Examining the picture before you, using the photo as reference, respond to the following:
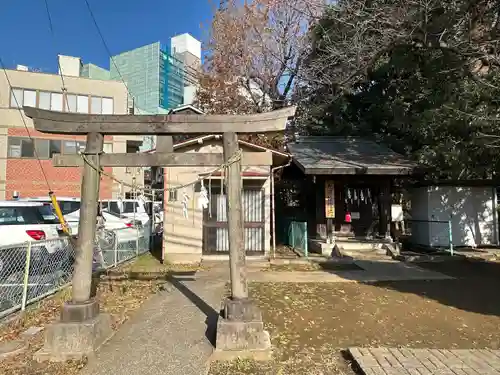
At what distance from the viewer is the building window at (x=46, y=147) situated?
88.0 ft

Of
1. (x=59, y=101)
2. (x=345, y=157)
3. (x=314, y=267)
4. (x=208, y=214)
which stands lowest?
(x=314, y=267)

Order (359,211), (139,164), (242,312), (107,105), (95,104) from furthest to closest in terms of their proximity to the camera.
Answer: (107,105) < (95,104) < (359,211) < (139,164) < (242,312)

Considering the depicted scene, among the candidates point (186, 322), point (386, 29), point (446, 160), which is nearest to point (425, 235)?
point (446, 160)

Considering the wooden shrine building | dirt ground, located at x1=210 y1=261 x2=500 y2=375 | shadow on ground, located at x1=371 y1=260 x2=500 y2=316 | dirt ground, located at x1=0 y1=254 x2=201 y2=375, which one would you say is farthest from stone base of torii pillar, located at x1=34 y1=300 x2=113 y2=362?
the wooden shrine building

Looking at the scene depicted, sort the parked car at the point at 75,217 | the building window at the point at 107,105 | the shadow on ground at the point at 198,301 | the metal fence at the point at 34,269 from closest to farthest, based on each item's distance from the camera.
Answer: the shadow on ground at the point at 198,301, the metal fence at the point at 34,269, the parked car at the point at 75,217, the building window at the point at 107,105

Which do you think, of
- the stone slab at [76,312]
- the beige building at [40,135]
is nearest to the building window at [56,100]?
the beige building at [40,135]

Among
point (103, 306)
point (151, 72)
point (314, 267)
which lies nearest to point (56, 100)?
point (151, 72)

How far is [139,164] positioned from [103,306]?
313 centimetres

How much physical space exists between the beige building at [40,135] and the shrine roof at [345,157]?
556 inches

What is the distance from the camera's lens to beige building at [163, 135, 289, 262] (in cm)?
1162

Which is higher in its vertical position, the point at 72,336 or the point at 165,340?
the point at 72,336

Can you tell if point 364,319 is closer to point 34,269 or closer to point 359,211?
point 34,269

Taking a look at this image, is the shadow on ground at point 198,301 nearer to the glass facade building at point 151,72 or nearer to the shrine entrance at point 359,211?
the shrine entrance at point 359,211

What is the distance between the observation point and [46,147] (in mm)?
27031
